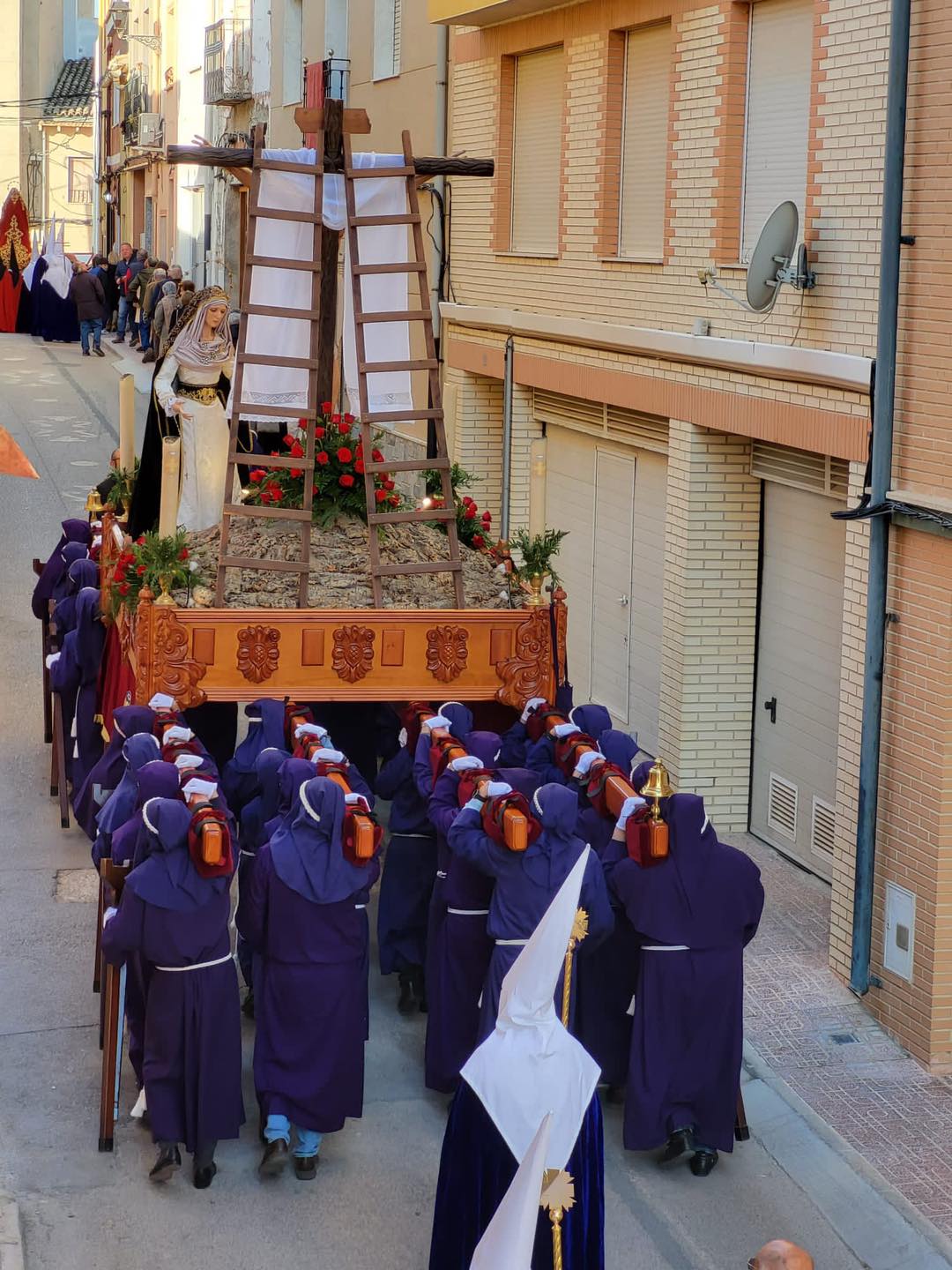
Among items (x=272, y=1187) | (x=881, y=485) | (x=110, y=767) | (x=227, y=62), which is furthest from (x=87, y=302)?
(x=272, y=1187)

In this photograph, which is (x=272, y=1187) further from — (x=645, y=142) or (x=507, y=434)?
(x=507, y=434)

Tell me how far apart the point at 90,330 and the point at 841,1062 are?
86.8 ft

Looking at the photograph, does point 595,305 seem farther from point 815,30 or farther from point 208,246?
point 208,246

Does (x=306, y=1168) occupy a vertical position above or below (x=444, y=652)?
below

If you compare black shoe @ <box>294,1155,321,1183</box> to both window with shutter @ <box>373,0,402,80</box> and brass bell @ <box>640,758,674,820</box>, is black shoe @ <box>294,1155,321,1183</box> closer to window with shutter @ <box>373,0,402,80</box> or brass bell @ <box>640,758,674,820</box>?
brass bell @ <box>640,758,674,820</box>

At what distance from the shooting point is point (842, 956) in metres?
9.59

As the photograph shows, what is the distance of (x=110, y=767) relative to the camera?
9562 mm

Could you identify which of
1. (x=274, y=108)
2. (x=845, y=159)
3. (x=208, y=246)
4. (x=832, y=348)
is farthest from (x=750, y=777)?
(x=208, y=246)

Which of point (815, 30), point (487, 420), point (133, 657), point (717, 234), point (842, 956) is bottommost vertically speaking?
point (842, 956)

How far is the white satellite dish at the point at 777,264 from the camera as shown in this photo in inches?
387

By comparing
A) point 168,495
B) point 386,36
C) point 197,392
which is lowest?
point 168,495

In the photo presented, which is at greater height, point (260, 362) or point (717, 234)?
point (717, 234)

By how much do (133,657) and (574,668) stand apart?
5.77 meters

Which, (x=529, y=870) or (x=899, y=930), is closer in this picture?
(x=529, y=870)
